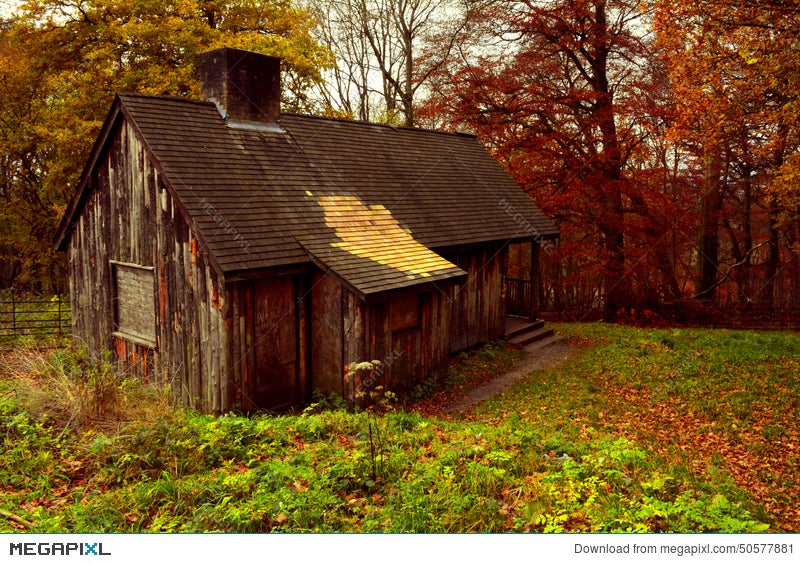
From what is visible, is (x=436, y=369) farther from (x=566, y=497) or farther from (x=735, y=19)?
(x=735, y=19)

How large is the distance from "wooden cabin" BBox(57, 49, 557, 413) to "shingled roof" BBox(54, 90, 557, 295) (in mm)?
38

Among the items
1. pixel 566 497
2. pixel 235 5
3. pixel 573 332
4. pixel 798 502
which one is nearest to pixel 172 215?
pixel 566 497

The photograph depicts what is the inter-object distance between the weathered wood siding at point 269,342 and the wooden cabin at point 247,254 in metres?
0.03

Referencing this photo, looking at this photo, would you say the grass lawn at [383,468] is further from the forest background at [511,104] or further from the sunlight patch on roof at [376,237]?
the forest background at [511,104]

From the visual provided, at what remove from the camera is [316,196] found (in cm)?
1248

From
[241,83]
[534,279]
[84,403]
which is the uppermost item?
[241,83]

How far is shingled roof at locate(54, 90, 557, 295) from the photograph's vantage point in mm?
10453

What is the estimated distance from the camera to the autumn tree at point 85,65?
62.5ft

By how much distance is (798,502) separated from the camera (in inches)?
269

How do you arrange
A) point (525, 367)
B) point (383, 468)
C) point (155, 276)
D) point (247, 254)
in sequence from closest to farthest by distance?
point (383, 468) → point (247, 254) → point (155, 276) → point (525, 367)
